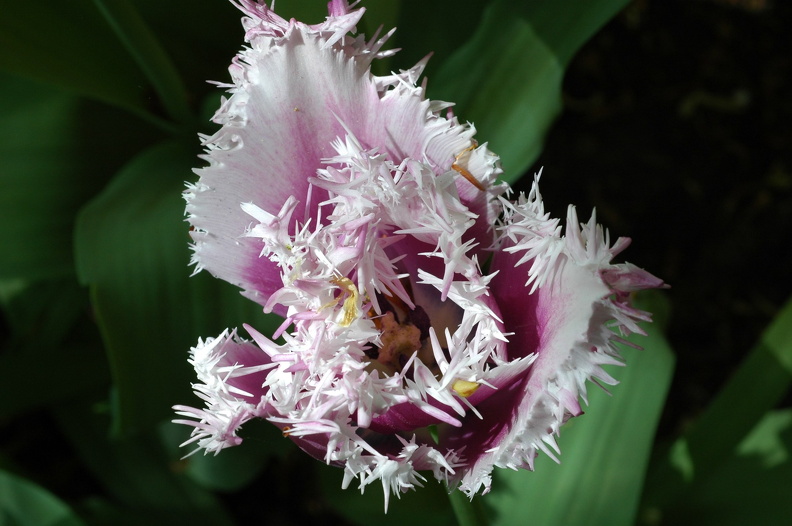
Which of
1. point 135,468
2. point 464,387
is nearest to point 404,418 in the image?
point 464,387

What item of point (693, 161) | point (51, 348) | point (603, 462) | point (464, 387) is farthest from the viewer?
point (693, 161)

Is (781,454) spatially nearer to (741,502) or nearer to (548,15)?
(741,502)

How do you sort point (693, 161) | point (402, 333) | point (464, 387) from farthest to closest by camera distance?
1. point (693, 161)
2. point (402, 333)
3. point (464, 387)

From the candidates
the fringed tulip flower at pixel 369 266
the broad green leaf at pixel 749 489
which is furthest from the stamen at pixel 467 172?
the broad green leaf at pixel 749 489

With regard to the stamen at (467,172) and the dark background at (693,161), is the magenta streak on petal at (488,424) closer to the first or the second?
the stamen at (467,172)

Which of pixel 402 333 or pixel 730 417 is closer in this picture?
pixel 402 333

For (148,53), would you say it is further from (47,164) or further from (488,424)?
(488,424)

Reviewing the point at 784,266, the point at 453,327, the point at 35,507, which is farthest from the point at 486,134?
the point at 784,266

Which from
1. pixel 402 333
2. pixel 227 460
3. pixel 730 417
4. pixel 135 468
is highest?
pixel 402 333
